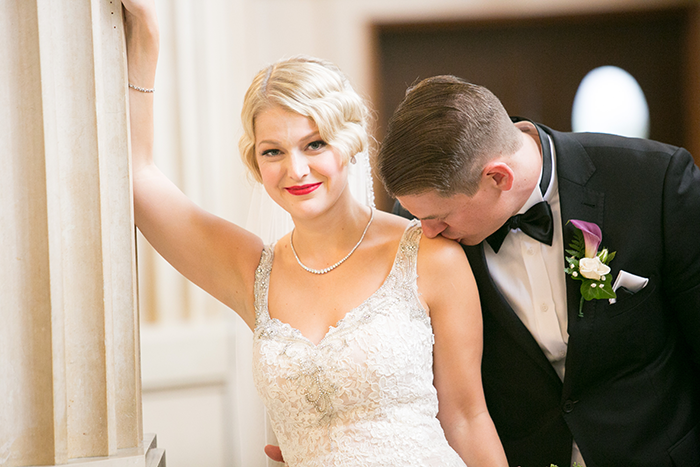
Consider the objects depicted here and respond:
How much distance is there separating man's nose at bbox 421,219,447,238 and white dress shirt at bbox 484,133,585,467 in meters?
0.16

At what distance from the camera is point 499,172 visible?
1547 mm

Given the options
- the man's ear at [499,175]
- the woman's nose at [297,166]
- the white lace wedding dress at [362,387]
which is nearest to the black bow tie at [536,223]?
the man's ear at [499,175]

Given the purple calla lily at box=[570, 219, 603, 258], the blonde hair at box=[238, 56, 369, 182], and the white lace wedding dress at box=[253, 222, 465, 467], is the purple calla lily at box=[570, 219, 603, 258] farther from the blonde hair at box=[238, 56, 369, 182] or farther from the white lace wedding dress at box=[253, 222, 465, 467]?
the blonde hair at box=[238, 56, 369, 182]

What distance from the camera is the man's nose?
163cm

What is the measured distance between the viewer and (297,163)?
1.56m

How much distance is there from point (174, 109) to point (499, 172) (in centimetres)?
187

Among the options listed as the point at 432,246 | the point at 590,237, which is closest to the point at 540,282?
the point at 590,237

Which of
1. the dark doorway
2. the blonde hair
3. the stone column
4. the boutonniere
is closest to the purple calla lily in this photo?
the boutonniere

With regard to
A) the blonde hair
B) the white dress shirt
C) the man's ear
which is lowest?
the white dress shirt

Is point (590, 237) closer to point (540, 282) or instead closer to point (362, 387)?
point (540, 282)

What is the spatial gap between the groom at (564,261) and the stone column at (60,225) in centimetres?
68

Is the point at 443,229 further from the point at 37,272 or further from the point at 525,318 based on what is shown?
the point at 37,272

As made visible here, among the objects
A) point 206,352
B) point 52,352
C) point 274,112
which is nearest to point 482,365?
point 274,112

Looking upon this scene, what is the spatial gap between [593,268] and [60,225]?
4.07 ft
